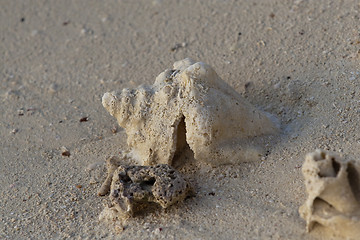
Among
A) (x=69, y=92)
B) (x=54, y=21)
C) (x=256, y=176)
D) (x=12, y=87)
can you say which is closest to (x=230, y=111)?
(x=256, y=176)

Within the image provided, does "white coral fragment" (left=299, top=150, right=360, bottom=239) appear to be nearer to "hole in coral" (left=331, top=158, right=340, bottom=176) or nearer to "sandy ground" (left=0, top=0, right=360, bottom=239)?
"hole in coral" (left=331, top=158, right=340, bottom=176)

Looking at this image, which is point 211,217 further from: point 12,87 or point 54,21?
point 54,21

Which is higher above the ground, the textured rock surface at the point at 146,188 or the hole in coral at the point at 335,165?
the hole in coral at the point at 335,165

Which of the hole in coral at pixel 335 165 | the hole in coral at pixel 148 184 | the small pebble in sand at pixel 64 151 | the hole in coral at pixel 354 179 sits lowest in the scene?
the small pebble in sand at pixel 64 151

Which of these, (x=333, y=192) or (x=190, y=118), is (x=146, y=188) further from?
(x=333, y=192)

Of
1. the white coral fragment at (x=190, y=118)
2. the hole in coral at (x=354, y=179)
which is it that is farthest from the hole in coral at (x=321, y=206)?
the white coral fragment at (x=190, y=118)

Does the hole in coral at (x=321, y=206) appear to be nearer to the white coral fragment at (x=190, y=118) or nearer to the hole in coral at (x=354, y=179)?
the hole in coral at (x=354, y=179)
